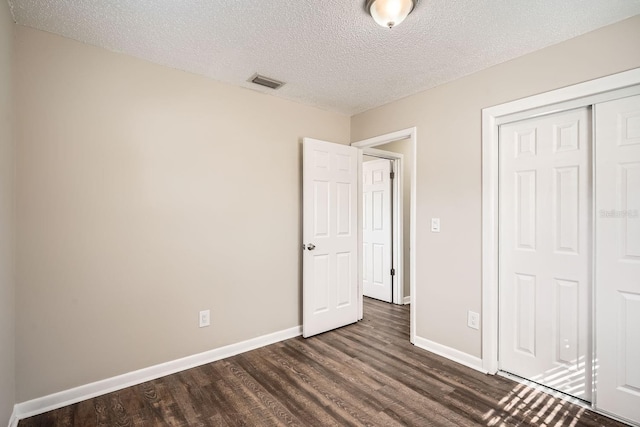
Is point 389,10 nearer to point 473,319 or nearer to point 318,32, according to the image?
point 318,32

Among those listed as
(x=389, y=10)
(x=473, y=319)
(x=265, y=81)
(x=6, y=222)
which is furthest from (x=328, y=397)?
(x=265, y=81)

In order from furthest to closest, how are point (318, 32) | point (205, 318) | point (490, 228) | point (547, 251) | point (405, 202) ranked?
point (405, 202) < point (205, 318) < point (490, 228) < point (547, 251) < point (318, 32)

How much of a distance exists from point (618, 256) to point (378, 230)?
276cm

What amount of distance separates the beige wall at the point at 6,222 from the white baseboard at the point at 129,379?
6.0 inches

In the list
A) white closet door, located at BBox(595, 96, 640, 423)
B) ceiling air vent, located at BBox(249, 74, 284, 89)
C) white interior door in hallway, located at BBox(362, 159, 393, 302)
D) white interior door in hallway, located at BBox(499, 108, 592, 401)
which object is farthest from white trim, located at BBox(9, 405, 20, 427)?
white interior door in hallway, located at BBox(362, 159, 393, 302)

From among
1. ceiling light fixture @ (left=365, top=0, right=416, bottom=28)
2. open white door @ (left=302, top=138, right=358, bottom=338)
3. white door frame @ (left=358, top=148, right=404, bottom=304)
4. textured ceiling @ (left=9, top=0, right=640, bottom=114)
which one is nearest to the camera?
ceiling light fixture @ (left=365, top=0, right=416, bottom=28)

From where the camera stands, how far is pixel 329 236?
3.33 metres

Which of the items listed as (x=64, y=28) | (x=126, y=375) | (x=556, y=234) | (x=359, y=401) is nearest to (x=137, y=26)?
(x=64, y=28)

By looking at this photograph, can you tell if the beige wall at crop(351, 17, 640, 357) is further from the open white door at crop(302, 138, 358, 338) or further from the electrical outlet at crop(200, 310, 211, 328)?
the electrical outlet at crop(200, 310, 211, 328)

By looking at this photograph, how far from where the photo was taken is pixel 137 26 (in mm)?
1940

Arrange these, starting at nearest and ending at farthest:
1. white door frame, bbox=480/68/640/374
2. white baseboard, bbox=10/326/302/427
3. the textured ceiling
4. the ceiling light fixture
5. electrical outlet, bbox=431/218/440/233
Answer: the ceiling light fixture
the textured ceiling
white baseboard, bbox=10/326/302/427
white door frame, bbox=480/68/640/374
electrical outlet, bbox=431/218/440/233

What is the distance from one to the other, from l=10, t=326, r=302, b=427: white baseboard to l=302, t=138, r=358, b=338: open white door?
21.1 inches

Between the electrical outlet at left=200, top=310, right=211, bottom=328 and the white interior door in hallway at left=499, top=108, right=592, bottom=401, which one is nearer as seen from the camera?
the white interior door in hallway at left=499, top=108, right=592, bottom=401

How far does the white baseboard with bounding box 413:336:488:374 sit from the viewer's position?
252cm
